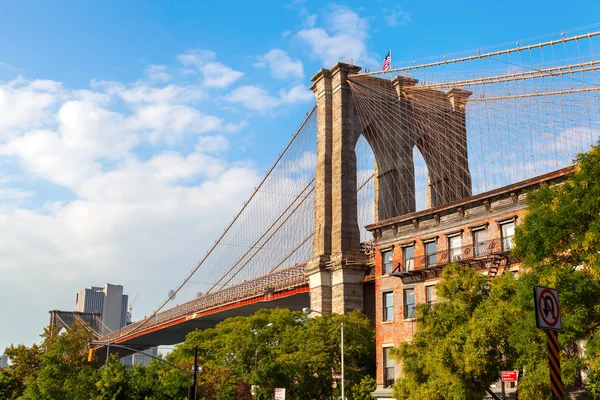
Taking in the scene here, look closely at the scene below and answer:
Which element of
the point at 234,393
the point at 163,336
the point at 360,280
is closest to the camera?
the point at 234,393

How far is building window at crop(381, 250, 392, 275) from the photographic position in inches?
1965

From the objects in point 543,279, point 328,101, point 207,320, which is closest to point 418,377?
point 543,279

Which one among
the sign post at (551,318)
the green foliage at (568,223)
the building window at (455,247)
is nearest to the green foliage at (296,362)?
the building window at (455,247)

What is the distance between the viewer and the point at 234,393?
164 feet

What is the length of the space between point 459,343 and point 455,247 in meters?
16.6

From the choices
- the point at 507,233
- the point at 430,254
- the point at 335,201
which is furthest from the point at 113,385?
the point at 507,233

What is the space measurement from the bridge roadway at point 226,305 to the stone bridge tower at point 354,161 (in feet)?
21.0

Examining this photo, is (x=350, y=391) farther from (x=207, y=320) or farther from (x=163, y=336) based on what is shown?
(x=163, y=336)

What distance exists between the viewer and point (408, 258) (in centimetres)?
4828

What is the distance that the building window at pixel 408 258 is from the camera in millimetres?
47938

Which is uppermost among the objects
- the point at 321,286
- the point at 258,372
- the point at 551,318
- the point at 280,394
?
the point at 321,286

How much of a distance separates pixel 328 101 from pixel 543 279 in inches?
1770

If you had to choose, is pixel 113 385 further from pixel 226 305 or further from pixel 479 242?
pixel 226 305

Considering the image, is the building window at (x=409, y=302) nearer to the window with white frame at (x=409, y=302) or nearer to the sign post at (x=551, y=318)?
the window with white frame at (x=409, y=302)
